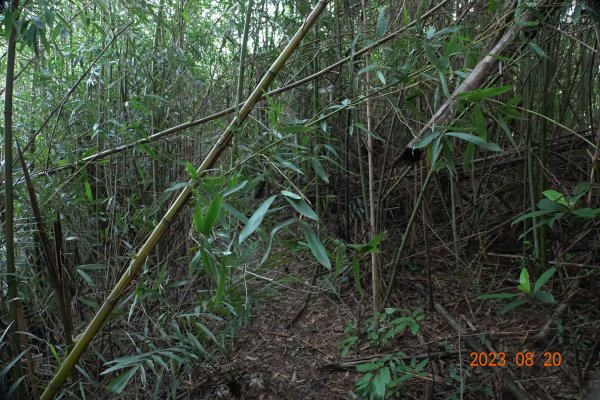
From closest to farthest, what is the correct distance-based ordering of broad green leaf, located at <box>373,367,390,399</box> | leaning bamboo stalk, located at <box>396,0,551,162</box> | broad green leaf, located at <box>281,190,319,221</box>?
broad green leaf, located at <box>281,190,319,221</box> < leaning bamboo stalk, located at <box>396,0,551,162</box> < broad green leaf, located at <box>373,367,390,399</box>

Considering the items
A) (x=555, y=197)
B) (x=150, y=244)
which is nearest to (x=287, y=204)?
(x=150, y=244)

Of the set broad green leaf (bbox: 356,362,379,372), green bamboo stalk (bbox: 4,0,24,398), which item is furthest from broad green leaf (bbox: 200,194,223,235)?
broad green leaf (bbox: 356,362,379,372)

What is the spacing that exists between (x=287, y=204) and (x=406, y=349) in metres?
0.93

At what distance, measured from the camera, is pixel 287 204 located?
2.33 metres

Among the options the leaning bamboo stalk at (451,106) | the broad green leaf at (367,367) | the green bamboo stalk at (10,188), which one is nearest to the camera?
the leaning bamboo stalk at (451,106)

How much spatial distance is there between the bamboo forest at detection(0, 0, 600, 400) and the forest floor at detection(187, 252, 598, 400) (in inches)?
0.4

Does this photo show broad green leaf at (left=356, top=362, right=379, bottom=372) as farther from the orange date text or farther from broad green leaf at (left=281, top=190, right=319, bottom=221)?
broad green leaf at (left=281, top=190, right=319, bottom=221)

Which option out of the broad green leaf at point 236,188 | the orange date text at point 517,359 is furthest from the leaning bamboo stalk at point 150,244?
the orange date text at point 517,359

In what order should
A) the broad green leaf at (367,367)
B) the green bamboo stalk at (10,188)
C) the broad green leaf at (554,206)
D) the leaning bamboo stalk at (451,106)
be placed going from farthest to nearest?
the broad green leaf at (367,367), the broad green leaf at (554,206), the green bamboo stalk at (10,188), the leaning bamboo stalk at (451,106)

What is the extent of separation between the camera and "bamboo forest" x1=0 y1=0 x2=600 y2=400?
150 cm

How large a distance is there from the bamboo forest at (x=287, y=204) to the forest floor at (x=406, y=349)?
11 mm

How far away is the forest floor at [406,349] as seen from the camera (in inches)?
76.0

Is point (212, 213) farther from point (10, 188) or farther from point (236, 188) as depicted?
point (10, 188)

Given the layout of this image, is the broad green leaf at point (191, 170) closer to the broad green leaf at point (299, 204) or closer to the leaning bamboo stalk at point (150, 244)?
the leaning bamboo stalk at point (150, 244)
